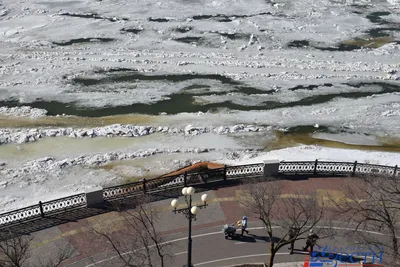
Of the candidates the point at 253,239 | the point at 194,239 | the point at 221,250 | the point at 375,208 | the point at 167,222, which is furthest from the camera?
the point at 167,222

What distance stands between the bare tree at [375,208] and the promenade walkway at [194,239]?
1.18 meters

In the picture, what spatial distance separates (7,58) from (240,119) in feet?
81.8

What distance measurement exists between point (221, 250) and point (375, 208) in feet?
24.6

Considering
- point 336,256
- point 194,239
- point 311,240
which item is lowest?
point 336,256

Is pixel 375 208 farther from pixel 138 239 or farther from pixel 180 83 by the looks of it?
pixel 180 83

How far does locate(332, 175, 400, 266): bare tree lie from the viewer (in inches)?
770

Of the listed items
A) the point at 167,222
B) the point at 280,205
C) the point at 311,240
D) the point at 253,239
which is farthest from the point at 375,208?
the point at 167,222

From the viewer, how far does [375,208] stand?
19938mm

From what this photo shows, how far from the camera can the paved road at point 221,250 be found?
21125mm

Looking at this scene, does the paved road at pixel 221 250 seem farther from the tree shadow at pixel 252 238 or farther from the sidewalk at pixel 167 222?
the sidewalk at pixel 167 222

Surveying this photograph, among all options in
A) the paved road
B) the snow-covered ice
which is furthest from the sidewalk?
the snow-covered ice

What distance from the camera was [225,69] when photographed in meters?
43.0

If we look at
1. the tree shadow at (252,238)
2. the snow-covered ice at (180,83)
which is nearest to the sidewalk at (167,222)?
the tree shadow at (252,238)

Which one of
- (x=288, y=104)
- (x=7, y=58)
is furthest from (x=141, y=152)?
(x=7, y=58)
